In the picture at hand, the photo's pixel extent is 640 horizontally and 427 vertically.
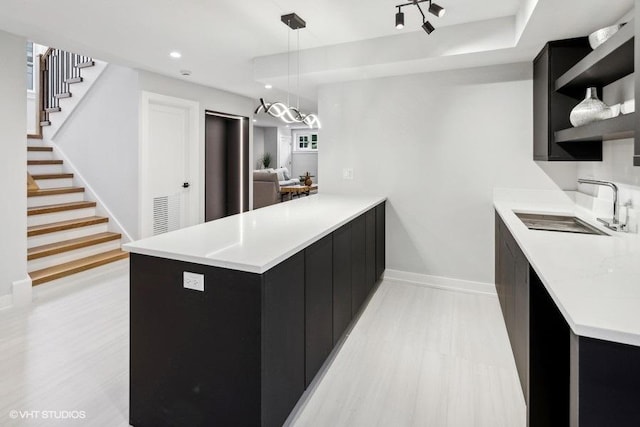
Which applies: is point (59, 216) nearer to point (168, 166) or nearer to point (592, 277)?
point (168, 166)

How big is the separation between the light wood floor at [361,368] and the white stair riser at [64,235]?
1023mm

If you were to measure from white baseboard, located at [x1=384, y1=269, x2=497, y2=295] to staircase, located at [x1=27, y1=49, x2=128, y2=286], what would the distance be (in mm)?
3256

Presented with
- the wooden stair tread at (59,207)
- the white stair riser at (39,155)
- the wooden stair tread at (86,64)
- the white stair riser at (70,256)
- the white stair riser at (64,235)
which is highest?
the wooden stair tread at (86,64)

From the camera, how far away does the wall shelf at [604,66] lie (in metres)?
1.60

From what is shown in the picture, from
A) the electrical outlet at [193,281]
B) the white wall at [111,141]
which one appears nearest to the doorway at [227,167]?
the white wall at [111,141]

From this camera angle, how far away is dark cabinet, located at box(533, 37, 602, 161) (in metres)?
2.55

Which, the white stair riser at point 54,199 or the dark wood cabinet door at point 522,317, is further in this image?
the white stair riser at point 54,199

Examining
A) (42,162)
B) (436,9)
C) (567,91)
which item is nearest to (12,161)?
(42,162)

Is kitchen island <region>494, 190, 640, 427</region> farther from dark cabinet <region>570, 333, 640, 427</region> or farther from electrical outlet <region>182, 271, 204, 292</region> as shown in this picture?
electrical outlet <region>182, 271, 204, 292</region>

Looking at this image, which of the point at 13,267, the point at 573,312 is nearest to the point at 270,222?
the point at 573,312

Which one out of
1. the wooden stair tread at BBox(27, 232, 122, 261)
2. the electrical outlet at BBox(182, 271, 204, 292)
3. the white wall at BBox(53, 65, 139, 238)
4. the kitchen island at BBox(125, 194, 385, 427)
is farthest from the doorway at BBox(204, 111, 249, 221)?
the electrical outlet at BBox(182, 271, 204, 292)

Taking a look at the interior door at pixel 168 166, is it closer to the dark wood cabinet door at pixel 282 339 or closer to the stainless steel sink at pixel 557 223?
the dark wood cabinet door at pixel 282 339

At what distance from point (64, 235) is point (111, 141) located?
49.8 inches

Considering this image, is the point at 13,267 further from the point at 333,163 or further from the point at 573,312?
the point at 573,312
